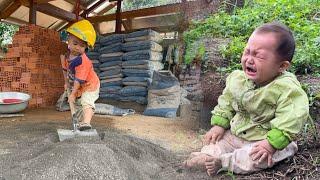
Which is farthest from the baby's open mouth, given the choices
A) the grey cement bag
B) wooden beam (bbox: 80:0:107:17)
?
wooden beam (bbox: 80:0:107:17)

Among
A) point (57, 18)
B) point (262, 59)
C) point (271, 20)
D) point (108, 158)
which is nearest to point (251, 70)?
point (262, 59)

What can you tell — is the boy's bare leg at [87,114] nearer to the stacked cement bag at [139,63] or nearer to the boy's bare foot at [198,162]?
the boy's bare foot at [198,162]

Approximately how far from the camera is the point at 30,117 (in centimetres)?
455

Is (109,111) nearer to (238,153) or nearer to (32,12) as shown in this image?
(32,12)

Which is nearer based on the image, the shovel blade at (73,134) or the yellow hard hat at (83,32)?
the shovel blade at (73,134)

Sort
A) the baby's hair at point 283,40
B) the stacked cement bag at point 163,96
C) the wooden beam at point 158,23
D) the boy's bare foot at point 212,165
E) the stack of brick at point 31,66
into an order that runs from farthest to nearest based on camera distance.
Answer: the wooden beam at point 158,23, the stack of brick at point 31,66, the stacked cement bag at point 163,96, the boy's bare foot at point 212,165, the baby's hair at point 283,40

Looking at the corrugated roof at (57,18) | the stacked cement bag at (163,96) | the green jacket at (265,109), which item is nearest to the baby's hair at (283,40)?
the green jacket at (265,109)

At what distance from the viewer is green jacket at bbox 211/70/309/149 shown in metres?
1.57

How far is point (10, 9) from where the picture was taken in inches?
263

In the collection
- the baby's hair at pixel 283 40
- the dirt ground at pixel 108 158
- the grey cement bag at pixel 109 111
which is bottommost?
the grey cement bag at pixel 109 111

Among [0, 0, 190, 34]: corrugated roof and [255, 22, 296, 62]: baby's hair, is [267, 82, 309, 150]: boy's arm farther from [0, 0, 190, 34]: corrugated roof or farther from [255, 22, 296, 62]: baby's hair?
[0, 0, 190, 34]: corrugated roof

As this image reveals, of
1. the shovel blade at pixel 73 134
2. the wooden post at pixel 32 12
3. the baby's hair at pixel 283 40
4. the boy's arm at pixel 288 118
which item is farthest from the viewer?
the wooden post at pixel 32 12

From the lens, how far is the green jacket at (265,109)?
1.57m

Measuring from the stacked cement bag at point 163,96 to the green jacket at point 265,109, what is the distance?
3.20 metres
